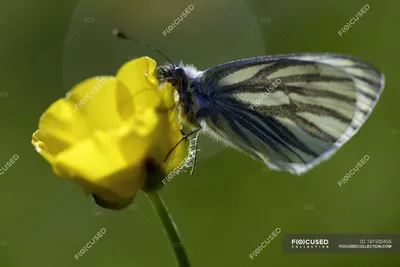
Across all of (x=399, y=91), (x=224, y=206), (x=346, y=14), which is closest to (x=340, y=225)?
(x=224, y=206)

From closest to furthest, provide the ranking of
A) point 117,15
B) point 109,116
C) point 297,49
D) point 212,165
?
point 109,116
point 212,165
point 297,49
point 117,15

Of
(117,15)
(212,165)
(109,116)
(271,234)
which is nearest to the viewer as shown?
(109,116)

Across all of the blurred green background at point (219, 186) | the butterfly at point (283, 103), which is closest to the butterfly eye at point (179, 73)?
the butterfly at point (283, 103)

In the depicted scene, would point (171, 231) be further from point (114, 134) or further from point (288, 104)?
point (288, 104)

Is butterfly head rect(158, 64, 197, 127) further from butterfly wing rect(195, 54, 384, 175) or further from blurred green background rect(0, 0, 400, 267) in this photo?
blurred green background rect(0, 0, 400, 267)

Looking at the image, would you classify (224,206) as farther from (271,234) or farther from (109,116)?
(109,116)

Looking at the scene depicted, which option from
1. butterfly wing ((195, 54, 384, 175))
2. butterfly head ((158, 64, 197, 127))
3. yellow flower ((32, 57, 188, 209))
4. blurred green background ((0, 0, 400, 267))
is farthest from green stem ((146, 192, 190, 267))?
blurred green background ((0, 0, 400, 267))
